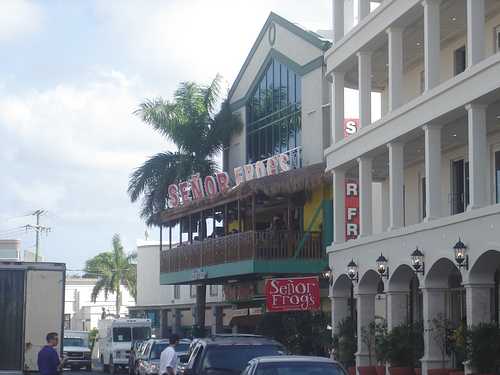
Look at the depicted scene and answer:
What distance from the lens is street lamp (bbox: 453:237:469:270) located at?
25219mm

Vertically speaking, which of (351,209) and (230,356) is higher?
(351,209)

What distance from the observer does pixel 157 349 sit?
37406 mm

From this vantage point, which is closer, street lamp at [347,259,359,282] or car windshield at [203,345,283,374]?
car windshield at [203,345,283,374]

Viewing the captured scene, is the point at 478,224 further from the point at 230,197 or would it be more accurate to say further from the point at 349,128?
the point at 230,197

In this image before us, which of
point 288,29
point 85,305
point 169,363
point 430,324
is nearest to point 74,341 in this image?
point 288,29

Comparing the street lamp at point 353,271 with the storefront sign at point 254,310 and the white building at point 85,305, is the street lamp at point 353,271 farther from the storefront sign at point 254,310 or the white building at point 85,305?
the white building at point 85,305

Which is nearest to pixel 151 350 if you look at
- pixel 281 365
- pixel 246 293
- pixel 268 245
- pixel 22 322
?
pixel 268 245

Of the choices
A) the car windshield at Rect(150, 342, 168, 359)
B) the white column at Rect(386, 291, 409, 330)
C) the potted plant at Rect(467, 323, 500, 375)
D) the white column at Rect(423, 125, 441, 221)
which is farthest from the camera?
the car windshield at Rect(150, 342, 168, 359)

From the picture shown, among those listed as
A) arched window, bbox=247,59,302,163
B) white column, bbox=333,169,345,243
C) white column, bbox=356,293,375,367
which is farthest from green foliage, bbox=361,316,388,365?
arched window, bbox=247,59,302,163

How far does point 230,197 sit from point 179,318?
23.8 metres

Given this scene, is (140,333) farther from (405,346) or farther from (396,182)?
(405,346)

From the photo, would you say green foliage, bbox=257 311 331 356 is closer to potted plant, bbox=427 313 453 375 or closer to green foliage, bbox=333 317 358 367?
green foliage, bbox=333 317 358 367

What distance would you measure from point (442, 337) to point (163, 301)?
4025 cm

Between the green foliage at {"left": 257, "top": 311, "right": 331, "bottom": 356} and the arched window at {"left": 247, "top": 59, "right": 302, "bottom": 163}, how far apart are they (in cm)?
950
